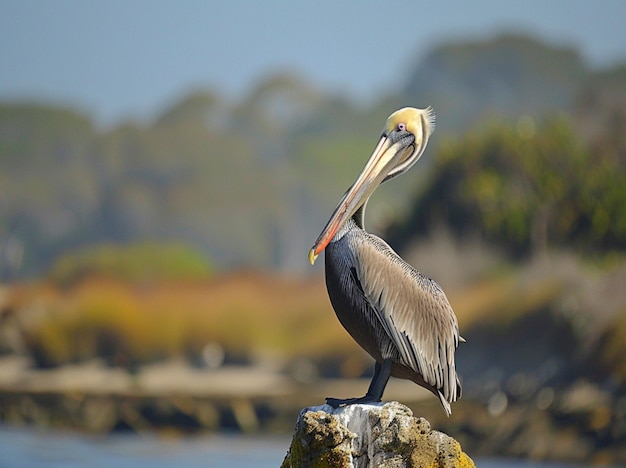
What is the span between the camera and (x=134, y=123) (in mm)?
27812

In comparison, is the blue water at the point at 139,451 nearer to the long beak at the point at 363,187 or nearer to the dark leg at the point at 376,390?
the long beak at the point at 363,187

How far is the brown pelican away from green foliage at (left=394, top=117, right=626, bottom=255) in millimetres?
16588

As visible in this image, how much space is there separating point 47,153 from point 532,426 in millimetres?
14606

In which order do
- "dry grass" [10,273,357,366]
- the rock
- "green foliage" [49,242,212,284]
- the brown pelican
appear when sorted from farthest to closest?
"green foliage" [49,242,212,284] → "dry grass" [10,273,357,366] → the brown pelican → the rock

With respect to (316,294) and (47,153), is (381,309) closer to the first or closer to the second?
(316,294)

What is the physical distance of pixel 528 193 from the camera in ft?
69.2

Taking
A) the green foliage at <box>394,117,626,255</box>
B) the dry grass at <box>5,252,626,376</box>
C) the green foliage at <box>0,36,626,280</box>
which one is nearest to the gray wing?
the dry grass at <box>5,252,626,376</box>

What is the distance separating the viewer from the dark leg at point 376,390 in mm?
4516

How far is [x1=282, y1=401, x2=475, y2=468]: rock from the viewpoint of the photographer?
14.5 ft

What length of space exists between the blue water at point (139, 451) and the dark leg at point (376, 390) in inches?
482

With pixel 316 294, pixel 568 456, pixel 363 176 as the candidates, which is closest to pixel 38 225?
pixel 316 294

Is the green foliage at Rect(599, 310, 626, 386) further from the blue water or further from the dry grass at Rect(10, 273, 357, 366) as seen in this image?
the dry grass at Rect(10, 273, 357, 366)

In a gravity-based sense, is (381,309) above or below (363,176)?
below

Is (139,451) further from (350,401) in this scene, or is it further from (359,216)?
(350,401)
